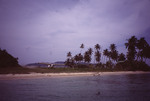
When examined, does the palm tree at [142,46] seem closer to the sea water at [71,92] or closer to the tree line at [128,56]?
the tree line at [128,56]

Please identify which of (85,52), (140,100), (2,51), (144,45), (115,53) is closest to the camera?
(140,100)

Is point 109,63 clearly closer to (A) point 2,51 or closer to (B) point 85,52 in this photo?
(B) point 85,52

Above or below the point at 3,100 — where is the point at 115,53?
above

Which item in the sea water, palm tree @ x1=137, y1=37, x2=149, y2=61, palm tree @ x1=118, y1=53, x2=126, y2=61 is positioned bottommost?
the sea water

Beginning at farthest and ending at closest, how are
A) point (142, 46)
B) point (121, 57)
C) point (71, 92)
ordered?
1. point (121, 57)
2. point (142, 46)
3. point (71, 92)

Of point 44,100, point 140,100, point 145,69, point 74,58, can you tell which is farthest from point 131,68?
point 44,100

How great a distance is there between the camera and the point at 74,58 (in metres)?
92.6

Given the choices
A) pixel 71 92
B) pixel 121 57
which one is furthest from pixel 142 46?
pixel 71 92

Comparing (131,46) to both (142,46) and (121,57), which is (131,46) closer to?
(142,46)

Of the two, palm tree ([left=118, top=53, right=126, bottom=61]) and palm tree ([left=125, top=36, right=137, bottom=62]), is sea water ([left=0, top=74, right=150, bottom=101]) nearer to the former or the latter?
palm tree ([left=125, top=36, right=137, bottom=62])

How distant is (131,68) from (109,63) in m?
17.3

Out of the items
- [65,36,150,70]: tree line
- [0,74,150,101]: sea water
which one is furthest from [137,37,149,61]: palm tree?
[0,74,150,101]: sea water

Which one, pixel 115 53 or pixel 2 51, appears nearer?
pixel 2 51

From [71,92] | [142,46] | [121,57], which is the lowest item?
[71,92]
